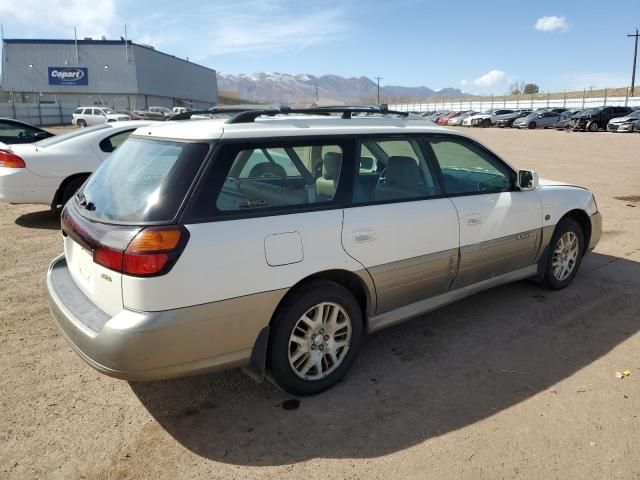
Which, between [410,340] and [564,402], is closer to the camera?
[564,402]

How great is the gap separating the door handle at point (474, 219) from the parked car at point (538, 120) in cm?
3964

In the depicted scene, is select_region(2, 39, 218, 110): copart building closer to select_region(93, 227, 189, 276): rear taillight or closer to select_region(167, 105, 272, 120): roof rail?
select_region(167, 105, 272, 120): roof rail

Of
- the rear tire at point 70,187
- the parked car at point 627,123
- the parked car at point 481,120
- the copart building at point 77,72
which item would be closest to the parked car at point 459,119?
the parked car at point 481,120

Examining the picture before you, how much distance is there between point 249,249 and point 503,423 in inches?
69.4

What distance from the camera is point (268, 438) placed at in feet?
9.43

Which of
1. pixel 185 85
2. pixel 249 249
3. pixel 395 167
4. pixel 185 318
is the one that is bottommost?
pixel 185 318

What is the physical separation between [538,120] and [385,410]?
41.9m

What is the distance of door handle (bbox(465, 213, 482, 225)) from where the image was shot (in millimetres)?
3920

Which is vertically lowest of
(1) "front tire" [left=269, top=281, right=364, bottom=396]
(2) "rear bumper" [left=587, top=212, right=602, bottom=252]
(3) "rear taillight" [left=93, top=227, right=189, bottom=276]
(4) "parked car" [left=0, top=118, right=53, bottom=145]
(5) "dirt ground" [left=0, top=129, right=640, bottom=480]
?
(5) "dirt ground" [left=0, top=129, right=640, bottom=480]

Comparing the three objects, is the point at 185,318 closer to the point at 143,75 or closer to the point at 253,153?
the point at 253,153

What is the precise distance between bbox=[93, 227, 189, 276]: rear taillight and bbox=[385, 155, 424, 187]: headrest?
1694mm

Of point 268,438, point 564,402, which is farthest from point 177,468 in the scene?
point 564,402

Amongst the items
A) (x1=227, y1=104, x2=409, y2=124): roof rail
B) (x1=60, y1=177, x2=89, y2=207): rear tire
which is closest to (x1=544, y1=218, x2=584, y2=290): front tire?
(x1=227, y1=104, x2=409, y2=124): roof rail

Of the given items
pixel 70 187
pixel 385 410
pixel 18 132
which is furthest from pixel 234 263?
pixel 18 132
